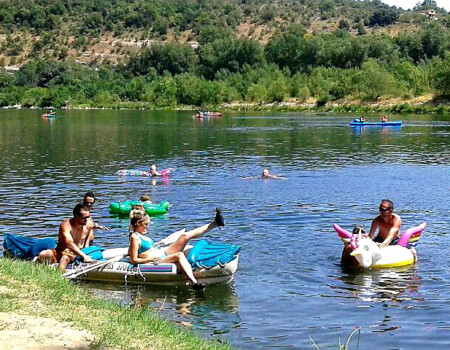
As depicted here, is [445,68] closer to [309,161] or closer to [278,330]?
[309,161]

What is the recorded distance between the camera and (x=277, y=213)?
23578 millimetres

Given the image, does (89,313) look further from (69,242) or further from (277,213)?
(277,213)

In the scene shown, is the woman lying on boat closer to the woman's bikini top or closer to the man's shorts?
the woman's bikini top

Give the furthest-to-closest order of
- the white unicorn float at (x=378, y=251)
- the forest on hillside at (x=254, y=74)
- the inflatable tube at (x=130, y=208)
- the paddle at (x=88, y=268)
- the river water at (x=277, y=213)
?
the forest on hillside at (x=254, y=74), the inflatable tube at (x=130, y=208), the white unicorn float at (x=378, y=251), the paddle at (x=88, y=268), the river water at (x=277, y=213)

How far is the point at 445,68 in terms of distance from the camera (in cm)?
9600

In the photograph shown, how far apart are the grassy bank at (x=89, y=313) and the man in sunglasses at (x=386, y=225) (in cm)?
693

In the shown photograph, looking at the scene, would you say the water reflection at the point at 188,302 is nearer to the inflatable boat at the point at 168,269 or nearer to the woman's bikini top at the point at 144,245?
the inflatable boat at the point at 168,269

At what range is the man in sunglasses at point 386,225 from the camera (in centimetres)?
1648

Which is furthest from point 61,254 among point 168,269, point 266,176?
point 266,176

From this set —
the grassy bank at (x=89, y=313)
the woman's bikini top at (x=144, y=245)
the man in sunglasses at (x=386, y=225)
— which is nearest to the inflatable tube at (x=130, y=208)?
the woman's bikini top at (x=144, y=245)

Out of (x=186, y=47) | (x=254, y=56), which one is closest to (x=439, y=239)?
(x=254, y=56)

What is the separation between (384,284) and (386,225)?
207 centimetres

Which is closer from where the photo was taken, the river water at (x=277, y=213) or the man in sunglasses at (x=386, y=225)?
the river water at (x=277, y=213)

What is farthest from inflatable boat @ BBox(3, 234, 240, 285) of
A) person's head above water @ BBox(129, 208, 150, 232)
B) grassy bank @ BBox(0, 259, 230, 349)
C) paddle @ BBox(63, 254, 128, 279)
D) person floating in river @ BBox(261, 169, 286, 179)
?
person floating in river @ BBox(261, 169, 286, 179)
